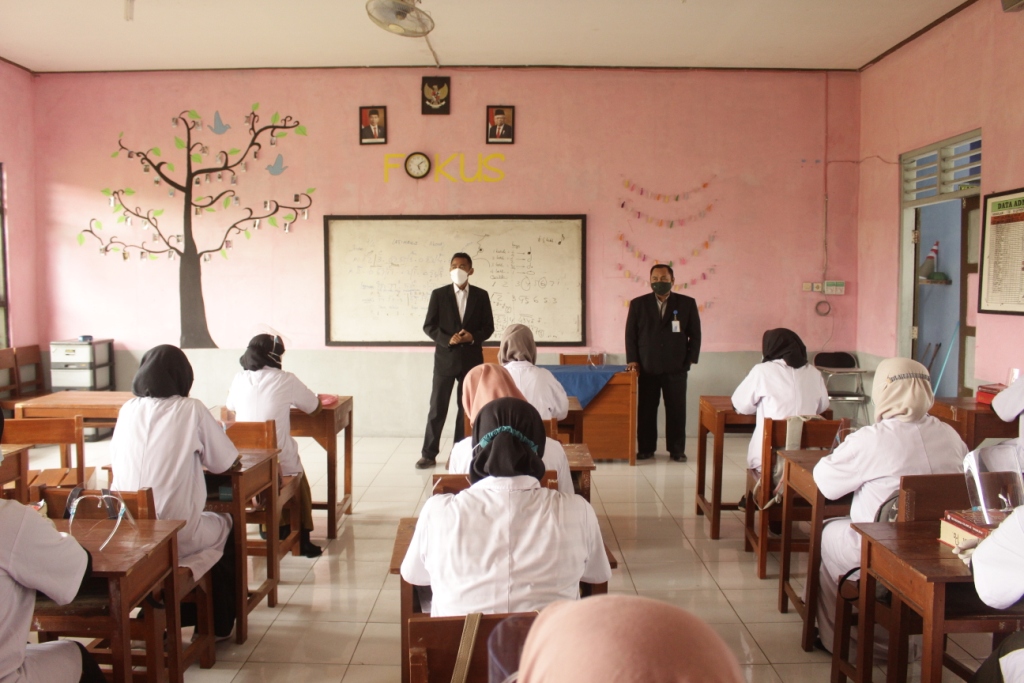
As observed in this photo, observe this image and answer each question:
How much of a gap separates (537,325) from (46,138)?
491 cm

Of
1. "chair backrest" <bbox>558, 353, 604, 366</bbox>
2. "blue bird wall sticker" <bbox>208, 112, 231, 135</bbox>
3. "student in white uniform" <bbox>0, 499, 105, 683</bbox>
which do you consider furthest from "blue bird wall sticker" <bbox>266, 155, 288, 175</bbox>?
"student in white uniform" <bbox>0, 499, 105, 683</bbox>

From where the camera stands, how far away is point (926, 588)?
2.02m

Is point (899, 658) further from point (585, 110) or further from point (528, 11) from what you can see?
point (585, 110)

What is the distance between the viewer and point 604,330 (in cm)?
687

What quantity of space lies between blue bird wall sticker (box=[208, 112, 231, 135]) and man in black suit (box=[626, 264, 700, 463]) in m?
4.07

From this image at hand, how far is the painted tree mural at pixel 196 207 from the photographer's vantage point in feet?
22.4

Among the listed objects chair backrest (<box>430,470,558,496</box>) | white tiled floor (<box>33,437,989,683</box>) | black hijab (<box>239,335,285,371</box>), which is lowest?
white tiled floor (<box>33,437,989,683</box>)

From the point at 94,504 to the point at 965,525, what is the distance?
105 inches

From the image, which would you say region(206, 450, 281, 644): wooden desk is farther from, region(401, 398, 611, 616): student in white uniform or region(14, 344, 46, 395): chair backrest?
region(14, 344, 46, 395): chair backrest

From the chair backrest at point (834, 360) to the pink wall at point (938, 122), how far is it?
0.18 m

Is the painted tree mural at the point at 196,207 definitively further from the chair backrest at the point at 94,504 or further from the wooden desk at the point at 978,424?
the wooden desk at the point at 978,424

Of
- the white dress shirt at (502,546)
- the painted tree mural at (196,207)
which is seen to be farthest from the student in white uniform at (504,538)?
the painted tree mural at (196,207)

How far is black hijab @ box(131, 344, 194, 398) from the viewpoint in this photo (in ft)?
9.11

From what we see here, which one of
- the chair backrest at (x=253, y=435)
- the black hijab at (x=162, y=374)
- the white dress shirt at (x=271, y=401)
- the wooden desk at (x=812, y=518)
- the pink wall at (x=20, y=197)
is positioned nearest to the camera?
the black hijab at (x=162, y=374)
